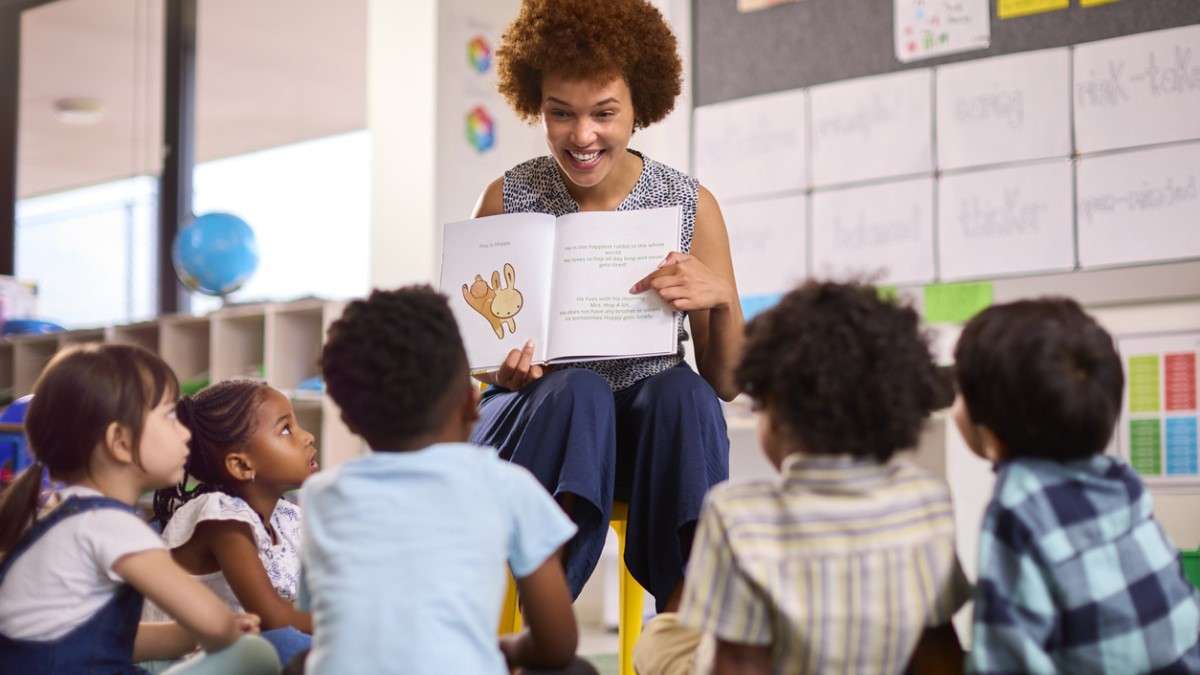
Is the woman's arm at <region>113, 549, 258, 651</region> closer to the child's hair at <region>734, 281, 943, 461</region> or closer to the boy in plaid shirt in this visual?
the child's hair at <region>734, 281, 943, 461</region>

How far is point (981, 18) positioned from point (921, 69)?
0.59 feet

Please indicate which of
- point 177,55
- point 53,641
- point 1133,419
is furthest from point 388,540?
point 177,55

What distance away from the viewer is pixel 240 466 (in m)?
1.75

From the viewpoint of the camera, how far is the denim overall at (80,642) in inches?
53.3

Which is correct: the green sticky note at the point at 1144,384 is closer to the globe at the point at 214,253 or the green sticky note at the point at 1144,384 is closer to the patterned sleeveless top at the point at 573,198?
the patterned sleeveless top at the point at 573,198

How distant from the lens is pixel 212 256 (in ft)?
14.7

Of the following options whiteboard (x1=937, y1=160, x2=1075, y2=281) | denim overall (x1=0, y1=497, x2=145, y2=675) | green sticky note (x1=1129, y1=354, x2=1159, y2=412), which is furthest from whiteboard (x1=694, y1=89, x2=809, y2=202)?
denim overall (x1=0, y1=497, x2=145, y2=675)

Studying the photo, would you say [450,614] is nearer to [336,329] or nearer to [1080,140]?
[336,329]

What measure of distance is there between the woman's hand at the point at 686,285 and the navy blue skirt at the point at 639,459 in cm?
10

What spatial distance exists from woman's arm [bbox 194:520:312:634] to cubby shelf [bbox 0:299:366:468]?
203 centimetres

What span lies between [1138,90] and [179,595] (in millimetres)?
2311

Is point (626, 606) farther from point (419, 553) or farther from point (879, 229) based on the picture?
point (879, 229)

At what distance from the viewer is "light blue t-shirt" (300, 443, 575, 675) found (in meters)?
1.12

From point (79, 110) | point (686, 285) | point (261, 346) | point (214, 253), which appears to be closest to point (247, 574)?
point (686, 285)
